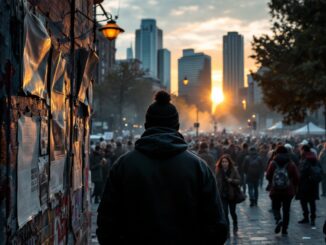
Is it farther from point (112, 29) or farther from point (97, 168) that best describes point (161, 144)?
point (97, 168)

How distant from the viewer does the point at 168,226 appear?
10.4 feet

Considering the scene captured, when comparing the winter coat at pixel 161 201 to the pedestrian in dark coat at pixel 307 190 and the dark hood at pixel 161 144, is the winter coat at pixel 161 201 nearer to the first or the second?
the dark hood at pixel 161 144

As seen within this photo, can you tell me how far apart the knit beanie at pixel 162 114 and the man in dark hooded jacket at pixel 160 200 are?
0.51ft

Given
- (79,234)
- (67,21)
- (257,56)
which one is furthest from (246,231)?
(257,56)

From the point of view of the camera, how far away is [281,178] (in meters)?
9.45

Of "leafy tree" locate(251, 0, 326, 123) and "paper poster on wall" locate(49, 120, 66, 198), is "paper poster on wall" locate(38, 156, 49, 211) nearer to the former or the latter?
"paper poster on wall" locate(49, 120, 66, 198)

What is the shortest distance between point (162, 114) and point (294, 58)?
66.5 feet

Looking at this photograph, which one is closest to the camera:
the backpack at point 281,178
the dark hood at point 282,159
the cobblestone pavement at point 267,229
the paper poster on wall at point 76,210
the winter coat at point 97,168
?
the paper poster on wall at point 76,210

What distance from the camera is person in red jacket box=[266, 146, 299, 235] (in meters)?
9.45

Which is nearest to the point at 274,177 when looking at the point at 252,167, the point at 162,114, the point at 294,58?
the point at 252,167

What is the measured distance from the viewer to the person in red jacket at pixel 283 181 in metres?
9.45

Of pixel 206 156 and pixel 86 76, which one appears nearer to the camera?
pixel 86 76

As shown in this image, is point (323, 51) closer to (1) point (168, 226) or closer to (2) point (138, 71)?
(1) point (168, 226)

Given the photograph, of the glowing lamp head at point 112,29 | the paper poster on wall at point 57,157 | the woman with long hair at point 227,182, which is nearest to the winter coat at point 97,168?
the glowing lamp head at point 112,29
